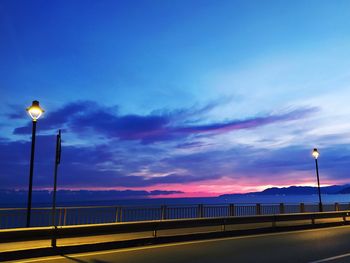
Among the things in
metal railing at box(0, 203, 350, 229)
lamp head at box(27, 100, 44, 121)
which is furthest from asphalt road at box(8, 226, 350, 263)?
metal railing at box(0, 203, 350, 229)

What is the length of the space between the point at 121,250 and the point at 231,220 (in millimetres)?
6153

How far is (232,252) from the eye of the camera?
11.4 metres

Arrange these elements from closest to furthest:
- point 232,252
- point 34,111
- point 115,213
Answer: point 232,252
point 34,111
point 115,213

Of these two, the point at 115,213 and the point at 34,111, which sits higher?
the point at 34,111

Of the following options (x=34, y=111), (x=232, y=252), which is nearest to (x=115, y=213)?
(x=34, y=111)

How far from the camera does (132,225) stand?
1297cm

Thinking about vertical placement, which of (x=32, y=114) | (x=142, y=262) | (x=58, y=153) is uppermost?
(x=32, y=114)

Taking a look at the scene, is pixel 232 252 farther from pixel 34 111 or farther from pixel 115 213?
pixel 115 213

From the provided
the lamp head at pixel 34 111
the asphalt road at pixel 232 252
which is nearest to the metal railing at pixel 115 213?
the lamp head at pixel 34 111

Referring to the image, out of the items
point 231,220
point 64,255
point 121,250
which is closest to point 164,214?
point 231,220

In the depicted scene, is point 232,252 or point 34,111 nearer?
A: point 232,252

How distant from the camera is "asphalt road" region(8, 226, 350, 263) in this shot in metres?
10.1

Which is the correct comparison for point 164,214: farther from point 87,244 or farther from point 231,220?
point 87,244

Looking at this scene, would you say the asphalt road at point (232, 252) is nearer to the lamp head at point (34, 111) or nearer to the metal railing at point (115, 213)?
the lamp head at point (34, 111)
